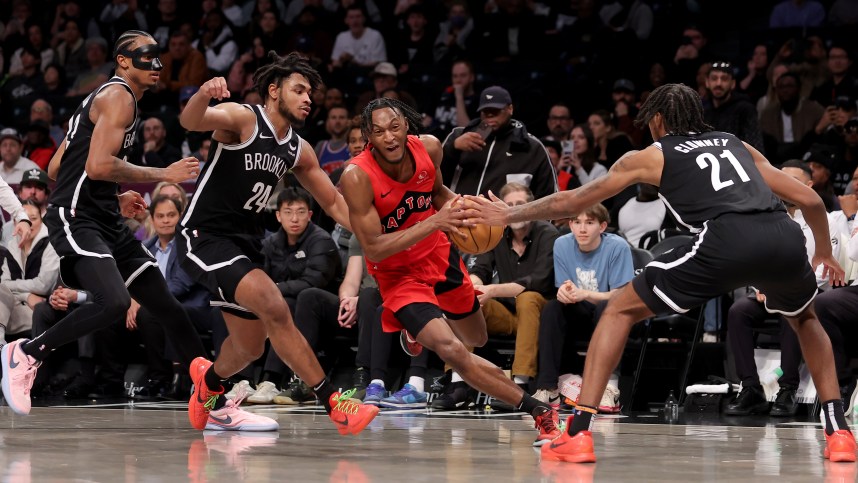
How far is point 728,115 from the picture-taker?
856 centimetres

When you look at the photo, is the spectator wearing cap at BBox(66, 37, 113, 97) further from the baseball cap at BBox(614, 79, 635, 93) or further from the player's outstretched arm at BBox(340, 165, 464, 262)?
the player's outstretched arm at BBox(340, 165, 464, 262)

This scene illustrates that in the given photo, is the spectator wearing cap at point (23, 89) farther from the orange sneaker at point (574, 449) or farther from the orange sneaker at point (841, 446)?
the orange sneaker at point (841, 446)

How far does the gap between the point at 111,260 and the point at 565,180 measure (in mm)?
4442

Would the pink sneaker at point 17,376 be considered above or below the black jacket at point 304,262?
below

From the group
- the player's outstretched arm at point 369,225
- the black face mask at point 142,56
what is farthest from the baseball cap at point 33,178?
the player's outstretched arm at point 369,225

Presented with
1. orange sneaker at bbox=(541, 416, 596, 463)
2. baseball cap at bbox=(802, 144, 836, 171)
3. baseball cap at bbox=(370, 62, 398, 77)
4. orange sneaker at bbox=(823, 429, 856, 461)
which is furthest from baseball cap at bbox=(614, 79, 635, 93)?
orange sneaker at bbox=(541, 416, 596, 463)

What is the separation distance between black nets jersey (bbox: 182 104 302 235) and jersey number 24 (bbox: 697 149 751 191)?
6.64ft

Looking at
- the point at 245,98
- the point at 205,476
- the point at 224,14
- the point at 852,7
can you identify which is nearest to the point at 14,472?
the point at 205,476

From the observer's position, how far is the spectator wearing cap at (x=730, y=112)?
27.9 feet

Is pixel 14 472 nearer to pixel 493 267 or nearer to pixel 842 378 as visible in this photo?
pixel 493 267

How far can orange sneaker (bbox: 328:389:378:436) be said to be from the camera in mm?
5348

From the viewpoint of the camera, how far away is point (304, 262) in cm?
840

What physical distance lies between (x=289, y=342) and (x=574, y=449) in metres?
1.48

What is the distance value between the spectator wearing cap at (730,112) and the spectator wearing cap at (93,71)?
26.5ft
